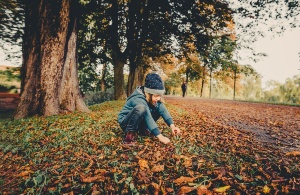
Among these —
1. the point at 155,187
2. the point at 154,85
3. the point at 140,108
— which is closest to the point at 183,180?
the point at 155,187

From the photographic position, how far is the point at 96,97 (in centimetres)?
1866

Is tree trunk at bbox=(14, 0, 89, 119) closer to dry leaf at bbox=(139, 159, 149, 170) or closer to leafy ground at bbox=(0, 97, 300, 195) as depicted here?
leafy ground at bbox=(0, 97, 300, 195)

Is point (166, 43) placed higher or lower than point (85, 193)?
higher

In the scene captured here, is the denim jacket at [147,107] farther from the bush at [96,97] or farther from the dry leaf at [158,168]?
the bush at [96,97]

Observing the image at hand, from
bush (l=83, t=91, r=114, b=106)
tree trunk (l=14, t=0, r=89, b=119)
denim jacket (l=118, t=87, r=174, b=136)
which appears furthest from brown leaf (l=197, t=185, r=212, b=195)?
bush (l=83, t=91, r=114, b=106)

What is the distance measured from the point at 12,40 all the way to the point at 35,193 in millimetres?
12755

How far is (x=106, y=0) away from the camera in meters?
Result: 12.3

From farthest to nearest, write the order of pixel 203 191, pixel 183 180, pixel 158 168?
1. pixel 158 168
2. pixel 183 180
3. pixel 203 191

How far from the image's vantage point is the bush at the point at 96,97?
17497mm

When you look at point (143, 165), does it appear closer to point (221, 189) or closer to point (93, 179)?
point (93, 179)

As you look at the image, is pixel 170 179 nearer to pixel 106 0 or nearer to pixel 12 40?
pixel 106 0

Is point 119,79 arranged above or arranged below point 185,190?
above

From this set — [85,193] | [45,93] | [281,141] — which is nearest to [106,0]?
[45,93]

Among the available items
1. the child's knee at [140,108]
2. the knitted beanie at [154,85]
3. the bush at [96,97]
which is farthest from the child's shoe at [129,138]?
the bush at [96,97]
